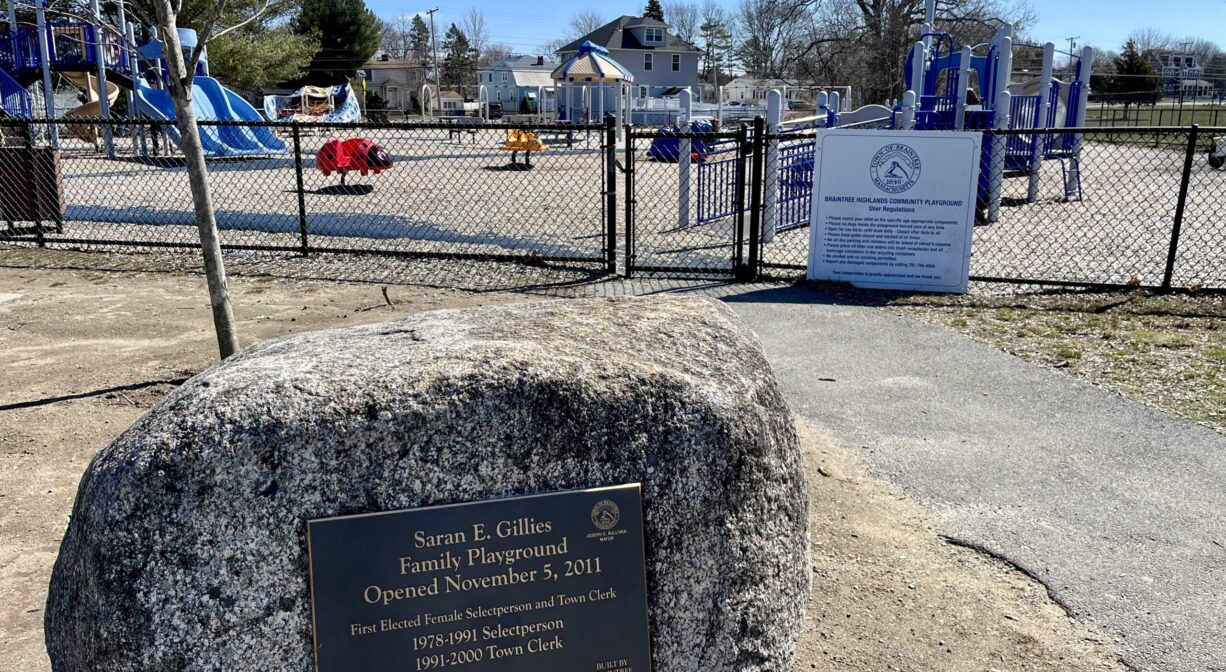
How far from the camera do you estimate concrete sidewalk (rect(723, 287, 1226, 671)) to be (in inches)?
128

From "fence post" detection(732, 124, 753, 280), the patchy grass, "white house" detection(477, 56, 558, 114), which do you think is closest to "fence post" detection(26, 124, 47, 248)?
"fence post" detection(732, 124, 753, 280)

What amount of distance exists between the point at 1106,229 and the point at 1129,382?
780cm

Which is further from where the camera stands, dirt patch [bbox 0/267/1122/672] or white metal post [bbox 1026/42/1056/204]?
white metal post [bbox 1026/42/1056/204]

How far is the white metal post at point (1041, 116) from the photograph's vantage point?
1474 centimetres

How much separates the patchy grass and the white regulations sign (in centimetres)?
41

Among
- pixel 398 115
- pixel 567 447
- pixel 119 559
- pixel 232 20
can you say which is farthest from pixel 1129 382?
pixel 398 115

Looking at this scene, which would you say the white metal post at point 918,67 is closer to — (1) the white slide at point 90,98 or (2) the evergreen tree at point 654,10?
(1) the white slide at point 90,98

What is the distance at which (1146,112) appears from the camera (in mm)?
46688

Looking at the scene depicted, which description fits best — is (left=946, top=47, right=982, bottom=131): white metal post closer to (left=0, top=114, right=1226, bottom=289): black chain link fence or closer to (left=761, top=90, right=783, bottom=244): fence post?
(left=0, top=114, right=1226, bottom=289): black chain link fence

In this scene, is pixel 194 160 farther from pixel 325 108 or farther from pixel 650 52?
pixel 650 52

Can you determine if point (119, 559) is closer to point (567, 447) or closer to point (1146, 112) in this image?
point (567, 447)

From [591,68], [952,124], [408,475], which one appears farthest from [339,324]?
[591,68]

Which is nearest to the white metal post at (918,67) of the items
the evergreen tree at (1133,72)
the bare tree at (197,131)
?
the bare tree at (197,131)

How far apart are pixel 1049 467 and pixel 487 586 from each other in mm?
3312
